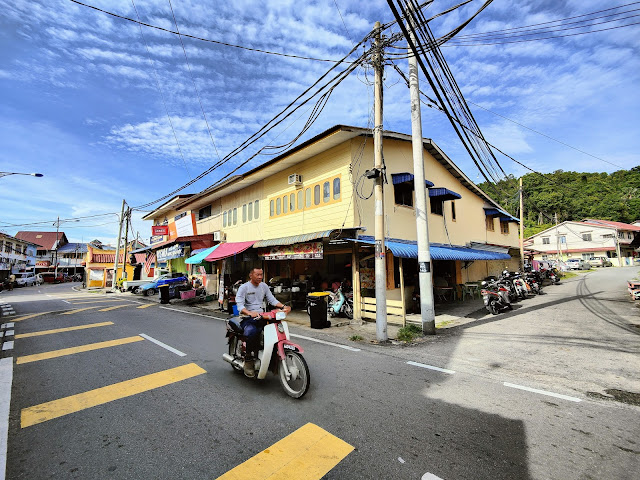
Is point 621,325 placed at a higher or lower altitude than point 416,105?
lower

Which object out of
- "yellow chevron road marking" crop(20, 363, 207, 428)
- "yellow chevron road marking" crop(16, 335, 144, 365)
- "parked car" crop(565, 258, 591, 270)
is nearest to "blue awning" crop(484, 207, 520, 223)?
"yellow chevron road marking" crop(20, 363, 207, 428)

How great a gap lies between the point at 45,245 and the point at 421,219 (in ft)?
274

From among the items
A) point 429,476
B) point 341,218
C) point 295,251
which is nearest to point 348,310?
point 295,251

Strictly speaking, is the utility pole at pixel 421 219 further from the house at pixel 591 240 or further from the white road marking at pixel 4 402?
the house at pixel 591 240

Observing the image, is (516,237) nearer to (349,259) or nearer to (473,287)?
(473,287)

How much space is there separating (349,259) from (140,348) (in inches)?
384

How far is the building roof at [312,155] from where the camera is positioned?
10.6m

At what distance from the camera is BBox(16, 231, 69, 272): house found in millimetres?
61875

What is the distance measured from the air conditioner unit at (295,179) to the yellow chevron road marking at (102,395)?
9.07m

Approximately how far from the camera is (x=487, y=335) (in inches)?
321

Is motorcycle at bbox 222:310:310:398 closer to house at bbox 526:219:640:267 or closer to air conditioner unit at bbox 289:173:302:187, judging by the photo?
air conditioner unit at bbox 289:173:302:187

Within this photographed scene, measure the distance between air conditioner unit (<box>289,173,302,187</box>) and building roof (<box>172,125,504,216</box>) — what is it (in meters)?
0.68

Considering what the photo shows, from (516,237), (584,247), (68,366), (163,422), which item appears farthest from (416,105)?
(584,247)

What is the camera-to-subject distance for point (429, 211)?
47.0 ft
